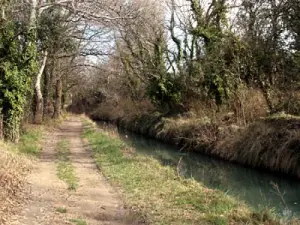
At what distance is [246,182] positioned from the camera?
1591 cm

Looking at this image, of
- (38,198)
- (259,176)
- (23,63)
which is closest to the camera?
(38,198)

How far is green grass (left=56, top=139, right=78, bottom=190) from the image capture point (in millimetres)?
12289

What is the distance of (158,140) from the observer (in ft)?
103

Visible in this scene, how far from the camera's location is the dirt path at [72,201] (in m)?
8.62

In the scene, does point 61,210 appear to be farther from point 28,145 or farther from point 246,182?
point 28,145

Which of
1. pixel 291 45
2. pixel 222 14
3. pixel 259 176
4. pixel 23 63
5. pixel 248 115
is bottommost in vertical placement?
pixel 259 176

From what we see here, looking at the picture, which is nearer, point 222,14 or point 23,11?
point 23,11

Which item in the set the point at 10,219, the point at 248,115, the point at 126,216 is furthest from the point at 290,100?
the point at 10,219

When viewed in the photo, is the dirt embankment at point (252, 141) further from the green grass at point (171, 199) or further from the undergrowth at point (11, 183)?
the undergrowth at point (11, 183)

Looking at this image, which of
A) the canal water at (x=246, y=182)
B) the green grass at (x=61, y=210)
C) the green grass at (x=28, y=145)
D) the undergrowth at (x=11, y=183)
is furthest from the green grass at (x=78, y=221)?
the green grass at (x=28, y=145)

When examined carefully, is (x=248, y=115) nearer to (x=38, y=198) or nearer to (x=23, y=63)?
(x=23, y=63)

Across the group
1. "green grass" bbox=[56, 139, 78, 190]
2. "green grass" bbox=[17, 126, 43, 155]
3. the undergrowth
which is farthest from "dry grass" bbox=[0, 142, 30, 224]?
"green grass" bbox=[17, 126, 43, 155]

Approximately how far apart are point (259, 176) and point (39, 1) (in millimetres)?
12666

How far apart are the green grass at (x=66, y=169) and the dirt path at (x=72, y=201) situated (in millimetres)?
144
